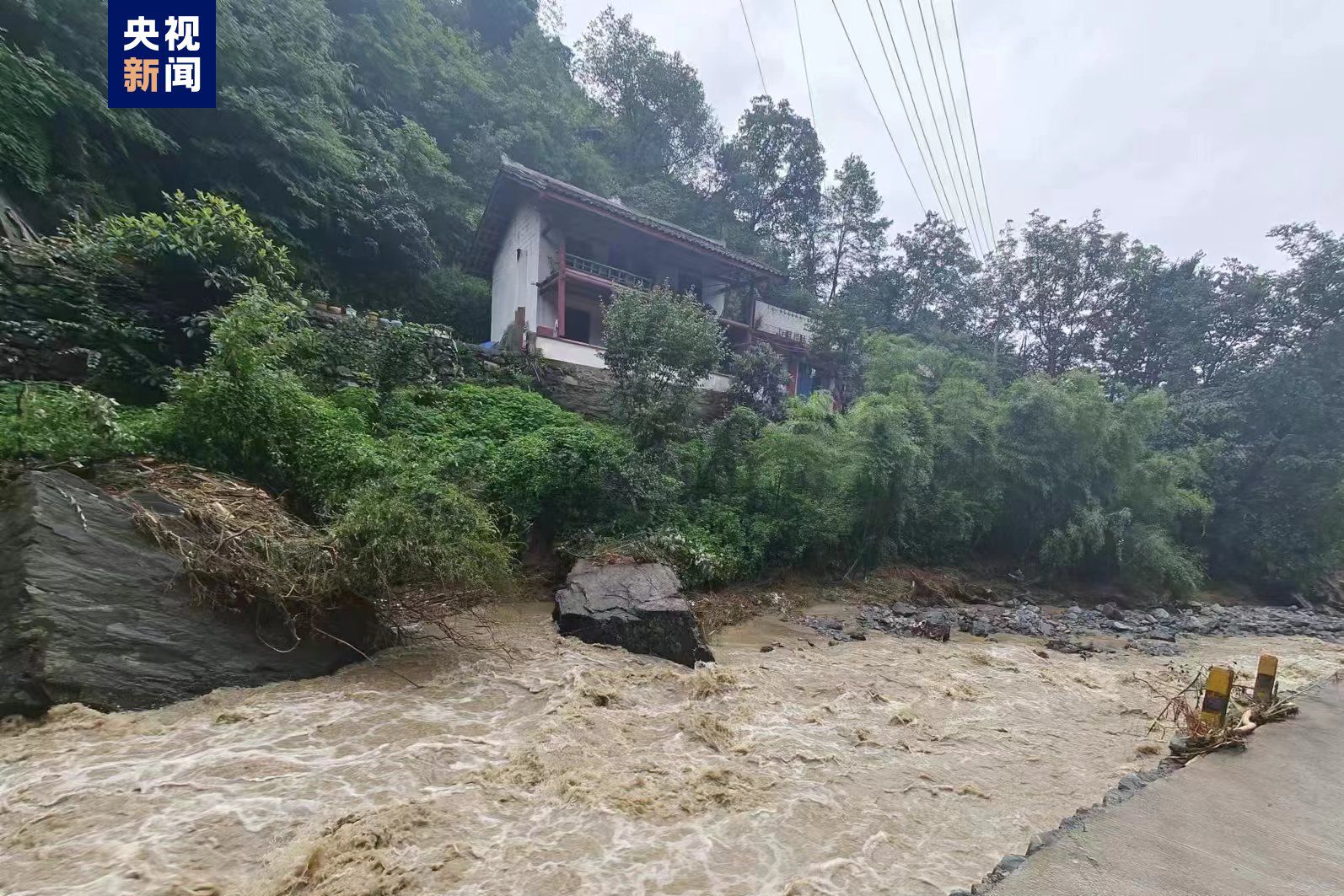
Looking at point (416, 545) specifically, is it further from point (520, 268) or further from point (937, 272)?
point (937, 272)

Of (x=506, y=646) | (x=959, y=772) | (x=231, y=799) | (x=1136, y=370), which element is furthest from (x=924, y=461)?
(x=1136, y=370)

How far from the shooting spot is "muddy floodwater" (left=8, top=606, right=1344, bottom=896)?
3.08 metres

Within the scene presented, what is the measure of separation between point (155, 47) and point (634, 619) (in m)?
10.6

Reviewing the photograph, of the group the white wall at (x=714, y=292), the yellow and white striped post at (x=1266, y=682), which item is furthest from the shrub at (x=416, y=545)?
the white wall at (x=714, y=292)

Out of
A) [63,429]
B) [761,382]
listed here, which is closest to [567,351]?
[761,382]

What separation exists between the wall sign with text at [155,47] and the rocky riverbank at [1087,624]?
13037 millimetres

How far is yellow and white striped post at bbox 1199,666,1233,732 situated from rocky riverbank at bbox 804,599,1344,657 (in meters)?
4.75

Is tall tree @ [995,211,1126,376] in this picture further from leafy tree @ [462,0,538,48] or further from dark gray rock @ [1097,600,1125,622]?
leafy tree @ [462,0,538,48]

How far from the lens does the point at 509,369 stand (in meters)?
12.8

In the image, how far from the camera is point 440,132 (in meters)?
21.7

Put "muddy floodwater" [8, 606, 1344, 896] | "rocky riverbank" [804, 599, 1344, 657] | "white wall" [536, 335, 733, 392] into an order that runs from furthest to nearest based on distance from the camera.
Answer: "white wall" [536, 335, 733, 392], "rocky riverbank" [804, 599, 1344, 657], "muddy floodwater" [8, 606, 1344, 896]

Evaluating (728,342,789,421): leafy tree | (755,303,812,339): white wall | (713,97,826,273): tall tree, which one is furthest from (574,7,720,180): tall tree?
(728,342,789,421): leafy tree

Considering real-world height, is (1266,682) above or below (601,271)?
below

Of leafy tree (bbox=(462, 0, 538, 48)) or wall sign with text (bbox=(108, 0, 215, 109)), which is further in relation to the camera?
leafy tree (bbox=(462, 0, 538, 48))
